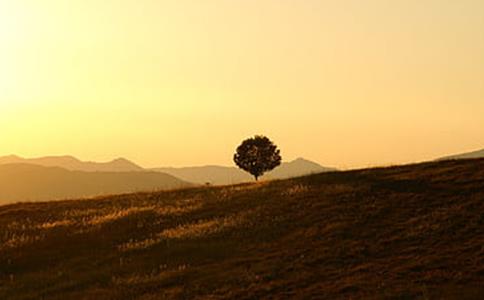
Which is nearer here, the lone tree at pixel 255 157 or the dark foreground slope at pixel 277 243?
the dark foreground slope at pixel 277 243

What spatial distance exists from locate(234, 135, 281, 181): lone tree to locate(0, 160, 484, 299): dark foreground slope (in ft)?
130

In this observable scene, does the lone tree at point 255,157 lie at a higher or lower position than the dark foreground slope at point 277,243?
higher

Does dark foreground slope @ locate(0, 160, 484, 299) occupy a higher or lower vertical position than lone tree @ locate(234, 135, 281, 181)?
lower

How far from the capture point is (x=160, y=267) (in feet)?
109

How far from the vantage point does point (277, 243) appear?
116 ft

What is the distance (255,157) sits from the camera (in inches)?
3686

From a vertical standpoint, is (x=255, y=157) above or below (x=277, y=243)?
above

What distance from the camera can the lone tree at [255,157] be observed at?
93.6 metres

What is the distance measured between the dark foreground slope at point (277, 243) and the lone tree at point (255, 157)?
39552 millimetres

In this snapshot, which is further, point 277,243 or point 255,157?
point 255,157

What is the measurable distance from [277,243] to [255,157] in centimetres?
5848

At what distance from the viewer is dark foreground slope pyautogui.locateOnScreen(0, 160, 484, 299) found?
27.4 metres

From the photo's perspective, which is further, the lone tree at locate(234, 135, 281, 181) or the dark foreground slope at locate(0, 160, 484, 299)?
the lone tree at locate(234, 135, 281, 181)

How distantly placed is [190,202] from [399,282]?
2742cm
